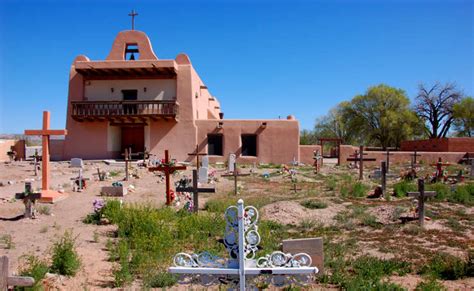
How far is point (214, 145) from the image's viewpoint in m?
29.8

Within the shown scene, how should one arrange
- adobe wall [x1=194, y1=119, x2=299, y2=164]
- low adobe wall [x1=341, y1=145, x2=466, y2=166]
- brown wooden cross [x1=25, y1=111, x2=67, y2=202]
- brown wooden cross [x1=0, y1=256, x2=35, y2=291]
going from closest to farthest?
brown wooden cross [x1=0, y1=256, x2=35, y2=291] < brown wooden cross [x1=25, y1=111, x2=67, y2=202] < adobe wall [x1=194, y1=119, x2=299, y2=164] < low adobe wall [x1=341, y1=145, x2=466, y2=166]

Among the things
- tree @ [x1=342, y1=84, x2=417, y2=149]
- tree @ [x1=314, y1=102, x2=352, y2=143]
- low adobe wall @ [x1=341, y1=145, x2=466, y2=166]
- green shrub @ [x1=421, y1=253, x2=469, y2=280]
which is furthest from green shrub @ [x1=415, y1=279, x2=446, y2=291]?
tree @ [x1=314, y1=102, x2=352, y2=143]

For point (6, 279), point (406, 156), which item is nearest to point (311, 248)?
point (6, 279)

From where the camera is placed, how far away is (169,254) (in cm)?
730

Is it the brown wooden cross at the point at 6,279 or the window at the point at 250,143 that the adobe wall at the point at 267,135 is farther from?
the brown wooden cross at the point at 6,279

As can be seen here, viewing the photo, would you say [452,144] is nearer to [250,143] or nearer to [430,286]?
[250,143]

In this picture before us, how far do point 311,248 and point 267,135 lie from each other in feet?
76.9

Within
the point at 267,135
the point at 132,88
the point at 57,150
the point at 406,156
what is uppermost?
the point at 132,88

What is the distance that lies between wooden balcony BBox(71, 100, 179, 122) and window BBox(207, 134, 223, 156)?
3026mm

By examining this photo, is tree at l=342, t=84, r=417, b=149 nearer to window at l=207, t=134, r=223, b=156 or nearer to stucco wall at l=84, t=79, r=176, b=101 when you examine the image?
window at l=207, t=134, r=223, b=156

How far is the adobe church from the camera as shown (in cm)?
2892

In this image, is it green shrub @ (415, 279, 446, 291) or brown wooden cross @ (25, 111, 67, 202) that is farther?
brown wooden cross @ (25, 111, 67, 202)

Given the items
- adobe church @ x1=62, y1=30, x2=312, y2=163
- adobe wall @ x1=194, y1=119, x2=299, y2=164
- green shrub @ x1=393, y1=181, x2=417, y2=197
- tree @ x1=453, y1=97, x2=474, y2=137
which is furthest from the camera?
tree @ x1=453, y1=97, x2=474, y2=137

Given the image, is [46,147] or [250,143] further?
[250,143]
